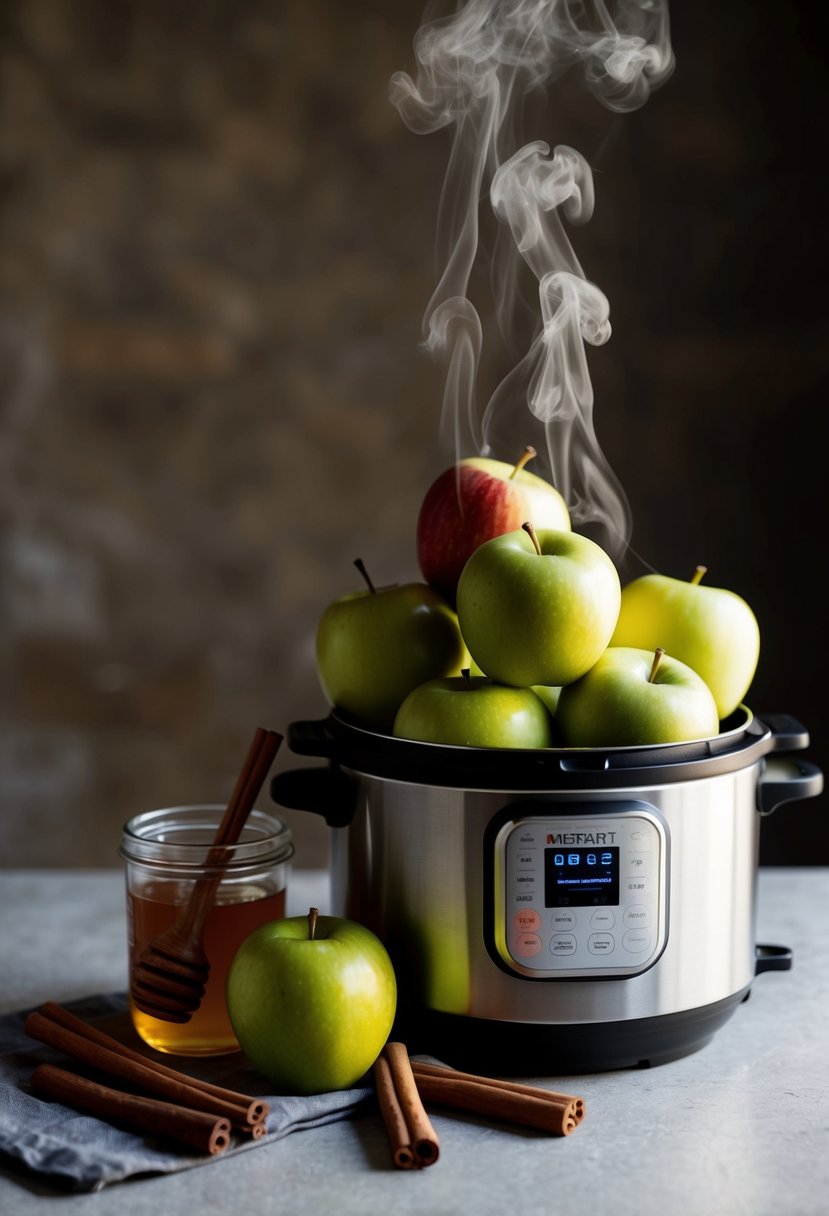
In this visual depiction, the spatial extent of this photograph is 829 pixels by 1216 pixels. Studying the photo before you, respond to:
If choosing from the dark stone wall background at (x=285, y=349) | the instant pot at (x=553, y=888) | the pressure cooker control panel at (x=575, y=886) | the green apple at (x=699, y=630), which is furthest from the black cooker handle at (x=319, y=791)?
the dark stone wall background at (x=285, y=349)

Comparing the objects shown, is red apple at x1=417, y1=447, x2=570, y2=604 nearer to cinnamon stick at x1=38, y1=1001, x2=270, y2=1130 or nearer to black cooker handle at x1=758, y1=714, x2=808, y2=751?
black cooker handle at x1=758, y1=714, x2=808, y2=751

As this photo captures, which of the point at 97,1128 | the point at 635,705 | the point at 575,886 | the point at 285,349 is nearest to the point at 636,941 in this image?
the point at 575,886

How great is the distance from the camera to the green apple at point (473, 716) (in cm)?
89

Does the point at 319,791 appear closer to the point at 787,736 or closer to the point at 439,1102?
the point at 439,1102

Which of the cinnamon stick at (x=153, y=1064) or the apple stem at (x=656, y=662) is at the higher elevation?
the apple stem at (x=656, y=662)

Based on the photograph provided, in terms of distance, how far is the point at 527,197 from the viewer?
4.20 feet

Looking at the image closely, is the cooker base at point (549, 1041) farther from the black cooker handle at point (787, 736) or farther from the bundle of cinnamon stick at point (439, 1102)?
the black cooker handle at point (787, 736)

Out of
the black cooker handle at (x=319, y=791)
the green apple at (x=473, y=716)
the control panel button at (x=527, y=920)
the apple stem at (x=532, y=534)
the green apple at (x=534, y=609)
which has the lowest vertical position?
the control panel button at (x=527, y=920)

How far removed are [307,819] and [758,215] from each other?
1224mm

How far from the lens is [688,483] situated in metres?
2.07

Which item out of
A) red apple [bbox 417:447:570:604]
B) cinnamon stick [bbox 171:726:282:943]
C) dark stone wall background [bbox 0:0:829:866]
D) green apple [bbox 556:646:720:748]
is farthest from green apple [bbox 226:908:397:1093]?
dark stone wall background [bbox 0:0:829:866]

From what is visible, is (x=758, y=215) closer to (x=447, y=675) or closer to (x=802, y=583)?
(x=802, y=583)

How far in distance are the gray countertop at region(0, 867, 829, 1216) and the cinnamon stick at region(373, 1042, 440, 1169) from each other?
0.04 ft

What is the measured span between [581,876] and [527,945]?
2.4 inches
